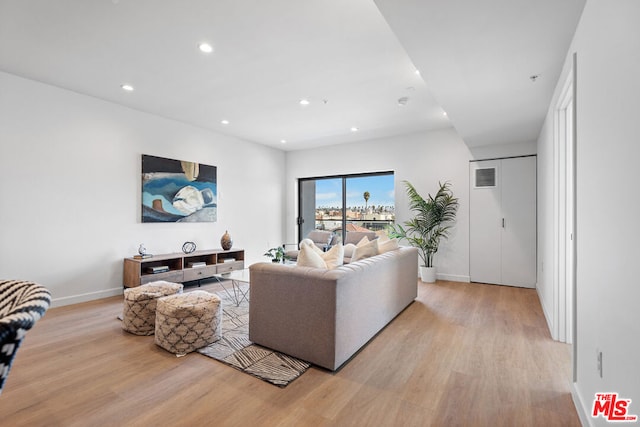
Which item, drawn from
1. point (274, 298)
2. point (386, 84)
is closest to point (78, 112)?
point (274, 298)

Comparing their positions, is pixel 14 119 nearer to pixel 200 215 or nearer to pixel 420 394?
pixel 200 215

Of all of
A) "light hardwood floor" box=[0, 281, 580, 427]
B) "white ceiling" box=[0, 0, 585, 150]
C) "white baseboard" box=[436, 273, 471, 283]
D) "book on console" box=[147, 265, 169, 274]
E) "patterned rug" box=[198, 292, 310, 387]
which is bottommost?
"light hardwood floor" box=[0, 281, 580, 427]

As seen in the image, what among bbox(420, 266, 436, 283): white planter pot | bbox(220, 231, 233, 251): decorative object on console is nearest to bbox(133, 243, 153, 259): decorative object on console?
bbox(220, 231, 233, 251): decorative object on console

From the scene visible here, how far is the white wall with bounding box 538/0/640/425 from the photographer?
1095mm

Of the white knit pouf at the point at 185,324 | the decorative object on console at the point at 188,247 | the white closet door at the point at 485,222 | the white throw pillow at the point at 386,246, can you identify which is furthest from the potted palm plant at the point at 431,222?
the white knit pouf at the point at 185,324

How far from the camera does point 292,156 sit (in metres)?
7.16

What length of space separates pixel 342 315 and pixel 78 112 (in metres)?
4.15

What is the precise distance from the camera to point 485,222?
505cm

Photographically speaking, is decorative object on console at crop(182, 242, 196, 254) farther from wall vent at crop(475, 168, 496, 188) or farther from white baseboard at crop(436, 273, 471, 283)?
wall vent at crop(475, 168, 496, 188)

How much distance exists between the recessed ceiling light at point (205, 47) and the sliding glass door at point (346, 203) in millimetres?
4075

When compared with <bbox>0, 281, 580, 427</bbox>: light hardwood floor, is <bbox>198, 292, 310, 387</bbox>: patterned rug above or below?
above

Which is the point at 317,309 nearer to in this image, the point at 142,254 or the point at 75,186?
the point at 142,254

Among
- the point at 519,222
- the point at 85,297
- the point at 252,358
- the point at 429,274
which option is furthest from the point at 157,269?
the point at 519,222

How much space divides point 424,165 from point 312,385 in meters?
4.49
